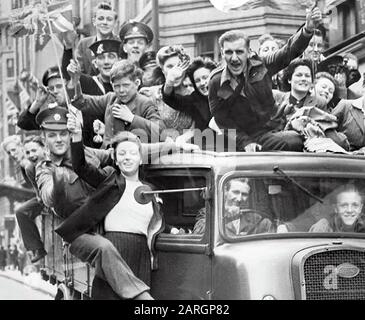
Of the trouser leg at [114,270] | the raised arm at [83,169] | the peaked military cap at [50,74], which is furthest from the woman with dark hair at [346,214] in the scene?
the peaked military cap at [50,74]

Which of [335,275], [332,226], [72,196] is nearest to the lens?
[335,275]

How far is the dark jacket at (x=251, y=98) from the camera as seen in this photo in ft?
15.2

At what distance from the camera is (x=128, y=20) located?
4699 mm

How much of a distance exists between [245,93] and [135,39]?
800mm

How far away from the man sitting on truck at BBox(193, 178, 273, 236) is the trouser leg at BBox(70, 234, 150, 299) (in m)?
0.49

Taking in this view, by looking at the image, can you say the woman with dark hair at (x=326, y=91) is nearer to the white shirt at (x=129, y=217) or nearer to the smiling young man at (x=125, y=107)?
the smiling young man at (x=125, y=107)

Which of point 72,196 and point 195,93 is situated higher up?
point 195,93

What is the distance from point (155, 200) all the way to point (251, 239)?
0.64 metres

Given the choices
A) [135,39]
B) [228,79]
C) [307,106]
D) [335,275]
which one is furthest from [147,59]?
[335,275]

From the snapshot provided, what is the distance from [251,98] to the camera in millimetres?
4703

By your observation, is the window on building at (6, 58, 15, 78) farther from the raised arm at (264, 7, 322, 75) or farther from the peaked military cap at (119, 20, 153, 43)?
the raised arm at (264, 7, 322, 75)

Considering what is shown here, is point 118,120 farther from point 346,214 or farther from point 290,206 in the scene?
point 346,214

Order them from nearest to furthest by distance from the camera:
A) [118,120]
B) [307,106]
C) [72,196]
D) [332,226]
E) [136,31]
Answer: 1. [332,226]
2. [72,196]
3. [118,120]
4. [136,31]
5. [307,106]

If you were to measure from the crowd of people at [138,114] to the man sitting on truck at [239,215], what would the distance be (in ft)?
1.09
